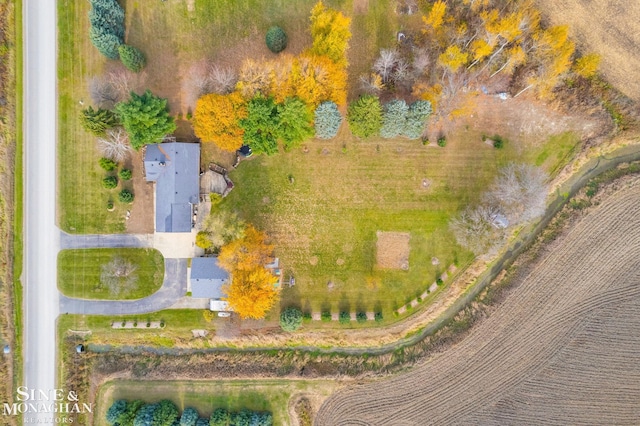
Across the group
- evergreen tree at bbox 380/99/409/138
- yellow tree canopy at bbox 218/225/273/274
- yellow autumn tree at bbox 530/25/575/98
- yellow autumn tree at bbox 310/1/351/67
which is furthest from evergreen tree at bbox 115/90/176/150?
yellow autumn tree at bbox 530/25/575/98

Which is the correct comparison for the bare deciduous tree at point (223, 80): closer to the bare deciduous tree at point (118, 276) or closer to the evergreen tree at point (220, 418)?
the bare deciduous tree at point (118, 276)

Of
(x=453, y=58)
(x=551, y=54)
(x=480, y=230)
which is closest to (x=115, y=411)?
(x=480, y=230)

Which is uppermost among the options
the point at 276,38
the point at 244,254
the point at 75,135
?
the point at 276,38

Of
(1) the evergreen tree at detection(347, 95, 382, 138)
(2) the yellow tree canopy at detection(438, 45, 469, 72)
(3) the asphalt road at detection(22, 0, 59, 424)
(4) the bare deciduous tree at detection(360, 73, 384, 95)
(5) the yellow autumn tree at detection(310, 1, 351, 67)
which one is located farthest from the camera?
(3) the asphalt road at detection(22, 0, 59, 424)

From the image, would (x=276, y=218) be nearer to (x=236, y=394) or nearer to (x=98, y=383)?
(x=236, y=394)

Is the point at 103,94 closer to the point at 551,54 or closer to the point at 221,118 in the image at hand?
the point at 221,118

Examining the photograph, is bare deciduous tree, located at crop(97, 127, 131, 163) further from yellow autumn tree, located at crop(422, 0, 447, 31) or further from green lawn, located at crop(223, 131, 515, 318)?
yellow autumn tree, located at crop(422, 0, 447, 31)

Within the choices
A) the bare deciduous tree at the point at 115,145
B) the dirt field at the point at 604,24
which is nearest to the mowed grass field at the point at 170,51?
the bare deciduous tree at the point at 115,145
